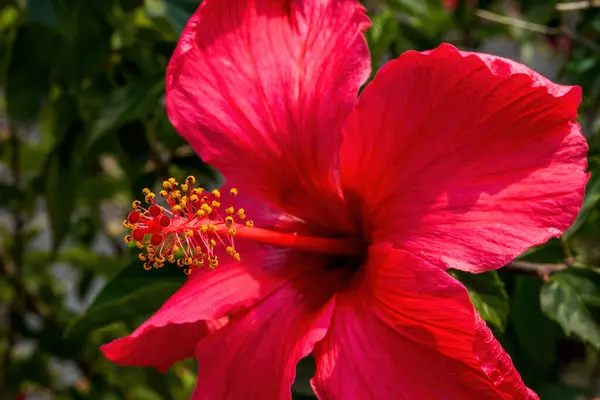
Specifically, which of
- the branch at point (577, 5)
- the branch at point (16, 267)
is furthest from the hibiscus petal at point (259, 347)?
the branch at point (16, 267)

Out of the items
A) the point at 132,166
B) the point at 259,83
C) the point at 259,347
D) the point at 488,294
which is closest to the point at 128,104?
Answer: the point at 132,166

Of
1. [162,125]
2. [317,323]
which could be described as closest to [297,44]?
[317,323]

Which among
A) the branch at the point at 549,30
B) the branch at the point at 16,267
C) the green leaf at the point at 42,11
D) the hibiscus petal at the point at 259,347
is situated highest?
the branch at the point at 549,30

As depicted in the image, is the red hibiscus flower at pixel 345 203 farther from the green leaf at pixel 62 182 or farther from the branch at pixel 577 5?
the branch at pixel 577 5

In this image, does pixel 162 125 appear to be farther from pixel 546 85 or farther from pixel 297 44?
pixel 546 85

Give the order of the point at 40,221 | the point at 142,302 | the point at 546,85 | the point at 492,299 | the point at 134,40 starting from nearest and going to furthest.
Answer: the point at 546,85 → the point at 492,299 → the point at 142,302 → the point at 134,40 → the point at 40,221

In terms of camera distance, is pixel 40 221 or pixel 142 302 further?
pixel 40 221

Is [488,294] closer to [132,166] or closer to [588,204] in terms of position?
[588,204]

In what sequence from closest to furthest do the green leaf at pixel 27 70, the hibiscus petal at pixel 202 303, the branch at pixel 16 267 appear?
1. the hibiscus petal at pixel 202 303
2. the green leaf at pixel 27 70
3. the branch at pixel 16 267
